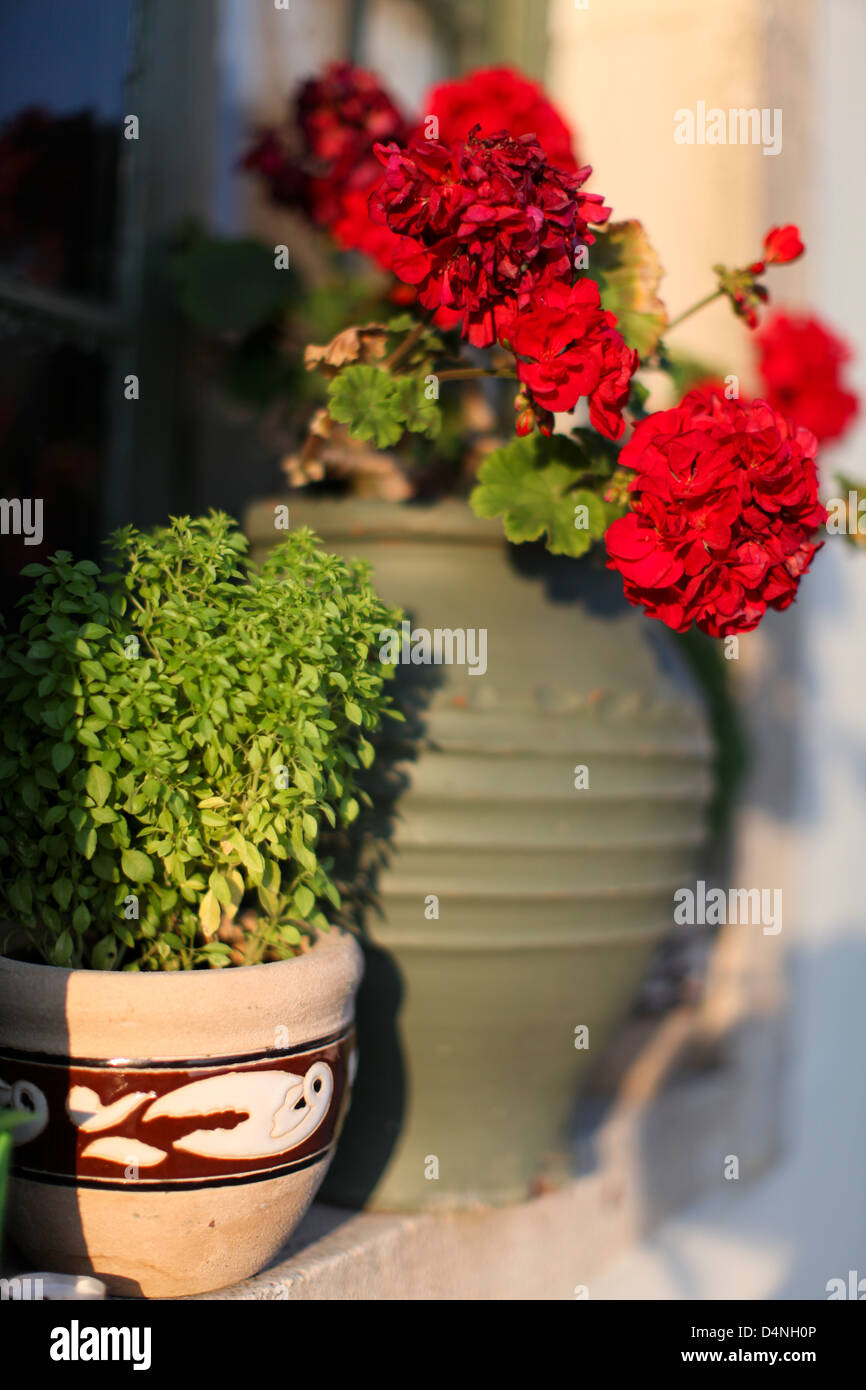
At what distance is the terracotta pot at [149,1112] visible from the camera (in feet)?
2.86

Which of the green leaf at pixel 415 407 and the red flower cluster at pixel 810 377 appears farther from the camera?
the red flower cluster at pixel 810 377

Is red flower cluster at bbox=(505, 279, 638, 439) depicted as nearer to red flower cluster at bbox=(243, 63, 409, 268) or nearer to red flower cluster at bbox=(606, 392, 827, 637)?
red flower cluster at bbox=(606, 392, 827, 637)

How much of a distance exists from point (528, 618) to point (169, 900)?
19.5 inches

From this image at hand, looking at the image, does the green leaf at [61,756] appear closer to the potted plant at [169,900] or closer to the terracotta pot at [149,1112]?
the potted plant at [169,900]

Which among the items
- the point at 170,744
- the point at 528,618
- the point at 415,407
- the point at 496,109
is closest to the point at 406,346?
the point at 415,407

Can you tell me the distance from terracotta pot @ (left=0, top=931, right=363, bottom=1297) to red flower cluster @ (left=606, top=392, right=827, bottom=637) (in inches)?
16.9

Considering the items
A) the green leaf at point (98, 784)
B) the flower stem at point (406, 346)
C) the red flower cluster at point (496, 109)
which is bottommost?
the green leaf at point (98, 784)

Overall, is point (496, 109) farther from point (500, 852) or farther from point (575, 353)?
point (500, 852)

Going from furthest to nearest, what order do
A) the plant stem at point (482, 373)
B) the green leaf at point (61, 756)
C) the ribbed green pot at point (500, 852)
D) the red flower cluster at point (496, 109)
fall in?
the red flower cluster at point (496, 109) → the ribbed green pot at point (500, 852) → the plant stem at point (482, 373) → the green leaf at point (61, 756)

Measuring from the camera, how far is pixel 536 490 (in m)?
1.10

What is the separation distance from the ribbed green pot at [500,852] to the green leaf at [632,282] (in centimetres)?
25

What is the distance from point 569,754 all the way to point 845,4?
2105 mm

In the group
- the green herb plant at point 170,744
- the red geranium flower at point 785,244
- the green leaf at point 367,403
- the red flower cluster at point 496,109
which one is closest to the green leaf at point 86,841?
the green herb plant at point 170,744
